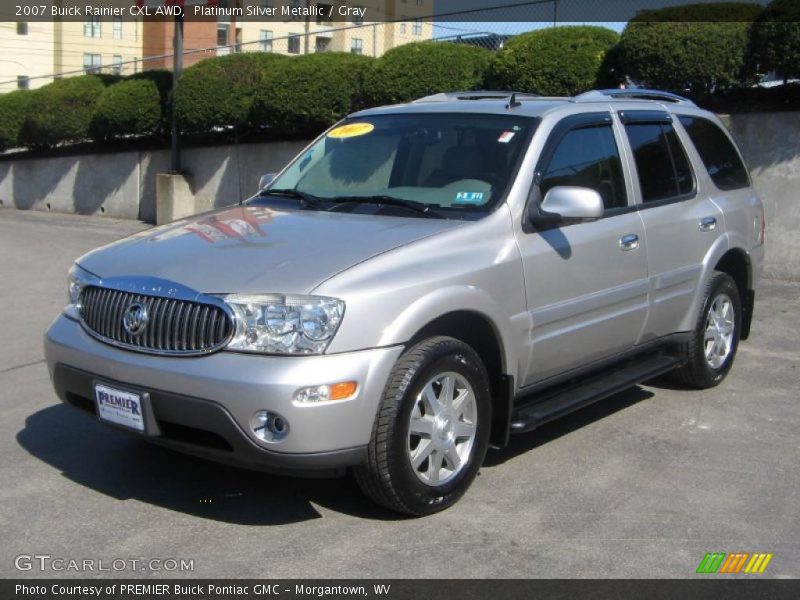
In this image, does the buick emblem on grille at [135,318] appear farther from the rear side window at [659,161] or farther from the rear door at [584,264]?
the rear side window at [659,161]

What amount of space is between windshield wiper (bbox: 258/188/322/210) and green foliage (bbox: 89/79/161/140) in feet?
39.5

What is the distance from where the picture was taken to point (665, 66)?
11297mm

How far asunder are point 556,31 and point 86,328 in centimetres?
906

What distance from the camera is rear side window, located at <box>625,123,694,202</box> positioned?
604 cm

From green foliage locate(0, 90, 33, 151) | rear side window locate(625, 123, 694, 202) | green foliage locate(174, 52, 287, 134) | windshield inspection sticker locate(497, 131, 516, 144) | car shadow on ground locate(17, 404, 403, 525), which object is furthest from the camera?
green foliage locate(0, 90, 33, 151)

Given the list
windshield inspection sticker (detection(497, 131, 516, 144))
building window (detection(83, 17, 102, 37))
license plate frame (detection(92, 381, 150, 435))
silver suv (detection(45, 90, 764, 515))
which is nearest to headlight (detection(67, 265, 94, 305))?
silver suv (detection(45, 90, 764, 515))

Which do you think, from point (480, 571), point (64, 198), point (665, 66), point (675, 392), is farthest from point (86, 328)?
point (64, 198)

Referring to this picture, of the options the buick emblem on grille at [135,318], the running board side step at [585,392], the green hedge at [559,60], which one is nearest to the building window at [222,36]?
the green hedge at [559,60]

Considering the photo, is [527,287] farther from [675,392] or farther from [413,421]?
[675,392]

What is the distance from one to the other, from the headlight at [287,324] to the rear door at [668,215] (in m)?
2.56

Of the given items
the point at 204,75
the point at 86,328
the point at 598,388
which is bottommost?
the point at 598,388

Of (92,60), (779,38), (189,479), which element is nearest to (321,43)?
(779,38)

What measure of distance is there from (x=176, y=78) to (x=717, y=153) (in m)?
11.0

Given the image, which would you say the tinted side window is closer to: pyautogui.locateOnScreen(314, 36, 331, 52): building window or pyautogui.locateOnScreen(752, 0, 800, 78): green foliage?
pyautogui.locateOnScreen(752, 0, 800, 78): green foliage
